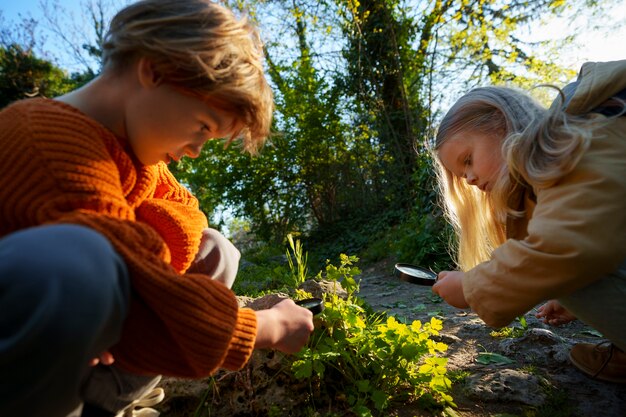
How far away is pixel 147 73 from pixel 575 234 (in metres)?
1.48

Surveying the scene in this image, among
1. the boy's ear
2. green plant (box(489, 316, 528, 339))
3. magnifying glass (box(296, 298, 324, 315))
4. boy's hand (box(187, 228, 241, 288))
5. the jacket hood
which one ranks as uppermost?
the boy's ear

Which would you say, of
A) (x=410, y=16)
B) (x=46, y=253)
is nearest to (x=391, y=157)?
(x=410, y=16)

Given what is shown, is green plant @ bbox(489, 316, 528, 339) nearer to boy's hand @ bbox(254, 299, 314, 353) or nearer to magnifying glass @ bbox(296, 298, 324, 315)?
magnifying glass @ bbox(296, 298, 324, 315)

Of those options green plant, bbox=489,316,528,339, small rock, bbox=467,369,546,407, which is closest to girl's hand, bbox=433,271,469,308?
small rock, bbox=467,369,546,407

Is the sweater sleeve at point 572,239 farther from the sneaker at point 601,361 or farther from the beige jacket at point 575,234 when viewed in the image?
the sneaker at point 601,361

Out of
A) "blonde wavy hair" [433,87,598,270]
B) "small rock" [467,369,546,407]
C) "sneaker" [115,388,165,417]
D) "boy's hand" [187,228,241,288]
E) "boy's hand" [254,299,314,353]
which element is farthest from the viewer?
"small rock" [467,369,546,407]

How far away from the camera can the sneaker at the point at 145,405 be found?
1398mm

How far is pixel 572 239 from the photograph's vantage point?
1.36m

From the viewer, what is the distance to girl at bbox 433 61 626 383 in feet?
4.50

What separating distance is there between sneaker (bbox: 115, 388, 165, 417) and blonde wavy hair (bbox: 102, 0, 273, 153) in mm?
1058

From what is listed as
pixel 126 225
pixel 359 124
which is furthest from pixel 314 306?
pixel 359 124

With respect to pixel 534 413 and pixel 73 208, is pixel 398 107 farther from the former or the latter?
pixel 73 208

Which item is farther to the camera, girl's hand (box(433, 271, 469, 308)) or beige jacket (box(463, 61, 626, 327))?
girl's hand (box(433, 271, 469, 308))

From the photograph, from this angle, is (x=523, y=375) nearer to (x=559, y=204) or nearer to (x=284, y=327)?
(x=559, y=204)
